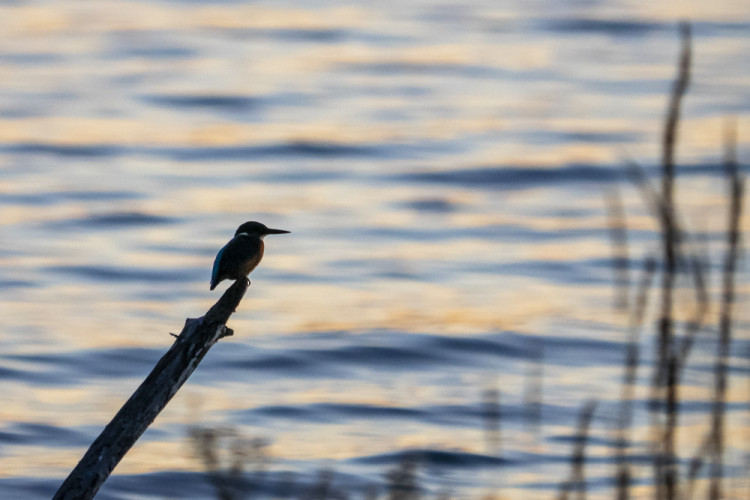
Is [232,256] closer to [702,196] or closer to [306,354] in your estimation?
[306,354]

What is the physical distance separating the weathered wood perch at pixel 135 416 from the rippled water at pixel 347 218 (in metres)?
0.50

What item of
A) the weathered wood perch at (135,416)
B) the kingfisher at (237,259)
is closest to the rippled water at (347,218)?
the weathered wood perch at (135,416)

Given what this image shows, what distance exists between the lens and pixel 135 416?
3836mm

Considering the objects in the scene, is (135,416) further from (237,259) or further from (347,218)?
(347,218)

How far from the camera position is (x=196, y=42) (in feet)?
72.5

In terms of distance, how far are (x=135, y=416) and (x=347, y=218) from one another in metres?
10.6

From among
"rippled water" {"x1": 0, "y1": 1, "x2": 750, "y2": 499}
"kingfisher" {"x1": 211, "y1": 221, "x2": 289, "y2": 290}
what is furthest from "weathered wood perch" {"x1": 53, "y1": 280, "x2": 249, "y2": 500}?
"kingfisher" {"x1": 211, "y1": 221, "x2": 289, "y2": 290}

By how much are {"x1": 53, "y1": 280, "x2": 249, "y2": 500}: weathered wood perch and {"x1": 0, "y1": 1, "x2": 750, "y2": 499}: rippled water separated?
500 millimetres

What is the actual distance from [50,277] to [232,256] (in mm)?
7463

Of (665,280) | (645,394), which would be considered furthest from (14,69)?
(665,280)

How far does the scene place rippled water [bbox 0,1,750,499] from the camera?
917 cm

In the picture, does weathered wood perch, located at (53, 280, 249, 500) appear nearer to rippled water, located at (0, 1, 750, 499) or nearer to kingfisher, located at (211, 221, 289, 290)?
rippled water, located at (0, 1, 750, 499)

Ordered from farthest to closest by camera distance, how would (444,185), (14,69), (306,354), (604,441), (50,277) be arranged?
(14,69)
(444,185)
(50,277)
(306,354)
(604,441)

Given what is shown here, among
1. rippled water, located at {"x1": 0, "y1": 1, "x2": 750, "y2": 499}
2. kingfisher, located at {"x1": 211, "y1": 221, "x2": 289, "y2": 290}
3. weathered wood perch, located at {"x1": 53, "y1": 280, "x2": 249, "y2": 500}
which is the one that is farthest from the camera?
rippled water, located at {"x1": 0, "y1": 1, "x2": 750, "y2": 499}
